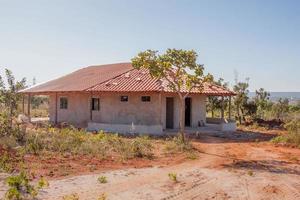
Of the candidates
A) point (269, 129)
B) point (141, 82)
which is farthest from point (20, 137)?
point (269, 129)

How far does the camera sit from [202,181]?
1072 cm

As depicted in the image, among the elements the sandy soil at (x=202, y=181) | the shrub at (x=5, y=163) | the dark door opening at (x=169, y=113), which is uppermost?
the dark door opening at (x=169, y=113)

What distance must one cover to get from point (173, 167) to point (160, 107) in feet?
33.9

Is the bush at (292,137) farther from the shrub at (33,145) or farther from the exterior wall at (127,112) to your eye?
the shrub at (33,145)

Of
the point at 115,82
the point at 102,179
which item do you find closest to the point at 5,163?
the point at 102,179

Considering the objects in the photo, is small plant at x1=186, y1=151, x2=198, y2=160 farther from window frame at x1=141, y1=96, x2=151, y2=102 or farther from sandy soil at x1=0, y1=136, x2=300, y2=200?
window frame at x1=141, y1=96, x2=151, y2=102

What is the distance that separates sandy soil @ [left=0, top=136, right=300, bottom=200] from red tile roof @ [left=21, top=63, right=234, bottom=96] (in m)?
8.07

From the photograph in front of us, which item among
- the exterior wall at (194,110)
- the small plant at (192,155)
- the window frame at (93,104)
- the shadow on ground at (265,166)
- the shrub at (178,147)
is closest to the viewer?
the shadow on ground at (265,166)

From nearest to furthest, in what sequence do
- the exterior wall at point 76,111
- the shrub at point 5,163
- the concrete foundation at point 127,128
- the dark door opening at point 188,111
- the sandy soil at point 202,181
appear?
the sandy soil at point 202,181 → the shrub at point 5,163 → the concrete foundation at point 127,128 → the dark door opening at point 188,111 → the exterior wall at point 76,111

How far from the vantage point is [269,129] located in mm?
28125

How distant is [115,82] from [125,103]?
1496 mm

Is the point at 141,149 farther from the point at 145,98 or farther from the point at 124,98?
the point at 124,98

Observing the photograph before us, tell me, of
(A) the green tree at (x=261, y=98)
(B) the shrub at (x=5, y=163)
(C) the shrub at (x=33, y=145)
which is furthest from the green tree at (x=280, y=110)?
(B) the shrub at (x=5, y=163)

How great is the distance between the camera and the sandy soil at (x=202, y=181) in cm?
930
